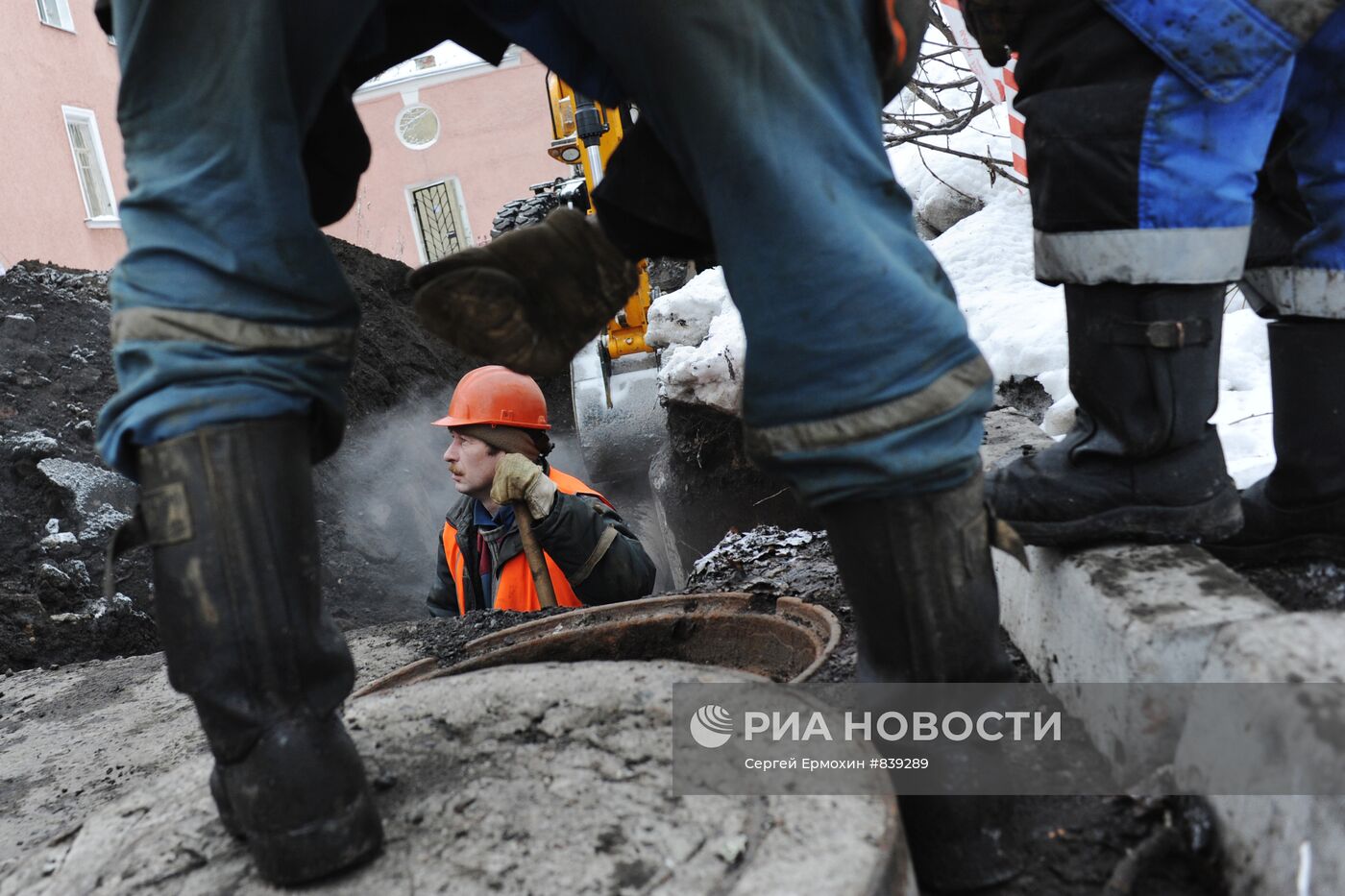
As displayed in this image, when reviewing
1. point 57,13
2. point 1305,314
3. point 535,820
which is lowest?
point 535,820

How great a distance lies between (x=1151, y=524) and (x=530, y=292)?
959 mm

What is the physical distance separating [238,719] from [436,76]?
77.5 ft

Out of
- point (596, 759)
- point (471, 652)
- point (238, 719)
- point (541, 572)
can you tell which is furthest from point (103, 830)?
point (541, 572)

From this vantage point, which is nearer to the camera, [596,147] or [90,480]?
[90,480]

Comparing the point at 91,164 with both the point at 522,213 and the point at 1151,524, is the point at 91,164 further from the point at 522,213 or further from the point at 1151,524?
the point at 1151,524

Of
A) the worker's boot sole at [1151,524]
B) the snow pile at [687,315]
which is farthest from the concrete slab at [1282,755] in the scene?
the snow pile at [687,315]

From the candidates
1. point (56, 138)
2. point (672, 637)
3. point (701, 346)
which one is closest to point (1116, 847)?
point (672, 637)

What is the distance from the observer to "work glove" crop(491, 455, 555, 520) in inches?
148

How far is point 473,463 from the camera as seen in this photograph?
3.91 m

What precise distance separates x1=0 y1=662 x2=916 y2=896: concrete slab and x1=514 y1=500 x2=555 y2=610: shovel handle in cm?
219

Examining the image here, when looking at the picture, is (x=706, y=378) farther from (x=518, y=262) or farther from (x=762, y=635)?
(x=518, y=262)

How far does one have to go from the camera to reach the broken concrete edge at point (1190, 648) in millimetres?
902

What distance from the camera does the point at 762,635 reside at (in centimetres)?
226

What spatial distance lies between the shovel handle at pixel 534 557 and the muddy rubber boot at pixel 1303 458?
2.42m
